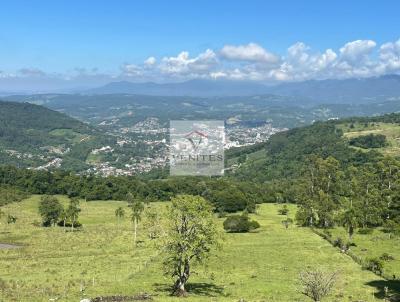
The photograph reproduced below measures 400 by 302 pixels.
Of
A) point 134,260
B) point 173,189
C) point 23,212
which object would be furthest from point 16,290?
point 173,189

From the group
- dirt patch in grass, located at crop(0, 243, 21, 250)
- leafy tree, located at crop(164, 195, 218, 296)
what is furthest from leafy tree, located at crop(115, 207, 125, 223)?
leafy tree, located at crop(164, 195, 218, 296)

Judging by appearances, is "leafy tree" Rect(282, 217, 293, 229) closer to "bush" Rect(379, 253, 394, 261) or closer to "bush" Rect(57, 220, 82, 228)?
"bush" Rect(379, 253, 394, 261)

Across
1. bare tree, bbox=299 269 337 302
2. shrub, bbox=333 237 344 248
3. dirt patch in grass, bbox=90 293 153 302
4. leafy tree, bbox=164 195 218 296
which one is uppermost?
leafy tree, bbox=164 195 218 296

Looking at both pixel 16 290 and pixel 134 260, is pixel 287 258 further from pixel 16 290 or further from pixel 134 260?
pixel 16 290

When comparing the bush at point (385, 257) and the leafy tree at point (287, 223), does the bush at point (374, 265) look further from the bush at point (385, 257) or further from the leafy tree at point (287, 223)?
the leafy tree at point (287, 223)

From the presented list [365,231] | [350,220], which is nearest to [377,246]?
[350,220]

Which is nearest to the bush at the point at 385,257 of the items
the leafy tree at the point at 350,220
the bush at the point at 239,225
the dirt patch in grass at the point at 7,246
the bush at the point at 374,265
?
the bush at the point at 374,265
